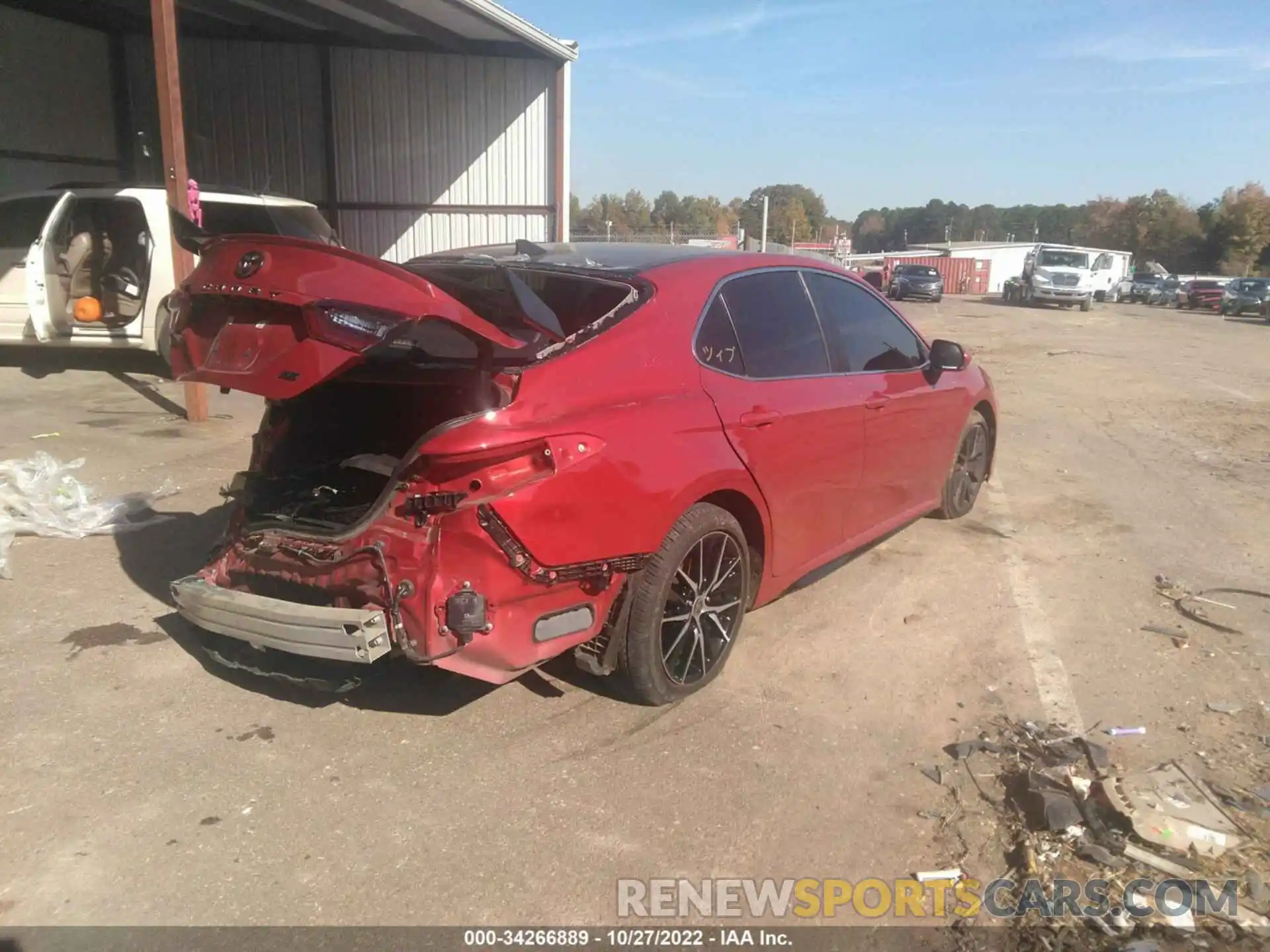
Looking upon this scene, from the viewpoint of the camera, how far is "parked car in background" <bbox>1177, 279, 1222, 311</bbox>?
41594mm

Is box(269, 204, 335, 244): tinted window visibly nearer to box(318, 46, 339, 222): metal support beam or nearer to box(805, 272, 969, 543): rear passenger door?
box(318, 46, 339, 222): metal support beam

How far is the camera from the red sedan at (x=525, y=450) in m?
2.97

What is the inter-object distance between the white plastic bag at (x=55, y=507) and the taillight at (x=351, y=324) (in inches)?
132

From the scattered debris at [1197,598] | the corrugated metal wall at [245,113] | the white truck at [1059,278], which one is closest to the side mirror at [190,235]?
the scattered debris at [1197,598]

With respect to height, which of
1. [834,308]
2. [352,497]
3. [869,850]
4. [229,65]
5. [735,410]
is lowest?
[869,850]

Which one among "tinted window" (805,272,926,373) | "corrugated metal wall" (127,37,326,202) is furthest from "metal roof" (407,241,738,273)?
"corrugated metal wall" (127,37,326,202)

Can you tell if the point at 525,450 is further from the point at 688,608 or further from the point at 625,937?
the point at 625,937

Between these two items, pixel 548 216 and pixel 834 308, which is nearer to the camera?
pixel 834 308

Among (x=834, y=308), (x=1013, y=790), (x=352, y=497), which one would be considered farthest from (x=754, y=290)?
(x=1013, y=790)

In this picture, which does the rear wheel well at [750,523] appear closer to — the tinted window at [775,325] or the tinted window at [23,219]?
the tinted window at [775,325]

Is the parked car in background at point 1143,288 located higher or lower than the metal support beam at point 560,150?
lower

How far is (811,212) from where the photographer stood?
3445 inches

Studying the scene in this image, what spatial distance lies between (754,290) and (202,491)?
4.08 m

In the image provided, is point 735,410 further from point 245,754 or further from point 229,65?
point 229,65
